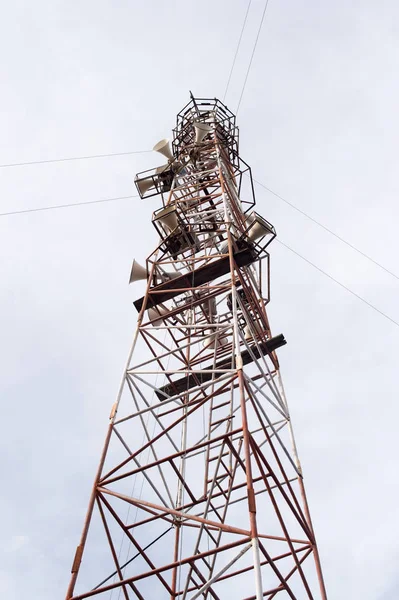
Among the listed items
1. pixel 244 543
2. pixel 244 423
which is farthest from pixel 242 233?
pixel 244 543

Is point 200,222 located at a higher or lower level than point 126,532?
higher

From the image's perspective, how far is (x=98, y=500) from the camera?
8297mm

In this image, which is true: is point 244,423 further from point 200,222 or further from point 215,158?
point 215,158

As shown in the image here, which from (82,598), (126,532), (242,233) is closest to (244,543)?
(82,598)

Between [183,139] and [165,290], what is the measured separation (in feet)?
31.3

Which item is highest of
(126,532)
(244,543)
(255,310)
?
(255,310)

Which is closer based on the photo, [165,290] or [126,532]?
[126,532]

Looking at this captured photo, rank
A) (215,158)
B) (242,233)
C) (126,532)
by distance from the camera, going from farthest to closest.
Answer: (215,158) → (242,233) → (126,532)

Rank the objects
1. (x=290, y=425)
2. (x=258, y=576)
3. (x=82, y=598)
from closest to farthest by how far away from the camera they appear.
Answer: (x=258, y=576), (x=82, y=598), (x=290, y=425)

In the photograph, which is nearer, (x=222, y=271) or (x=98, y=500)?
(x=98, y=500)

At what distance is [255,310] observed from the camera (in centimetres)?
1327

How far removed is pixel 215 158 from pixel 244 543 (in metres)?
14.3

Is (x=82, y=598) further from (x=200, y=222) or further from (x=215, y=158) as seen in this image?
(x=215, y=158)

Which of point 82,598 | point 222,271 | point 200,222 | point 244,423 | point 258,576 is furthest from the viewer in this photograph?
point 200,222
